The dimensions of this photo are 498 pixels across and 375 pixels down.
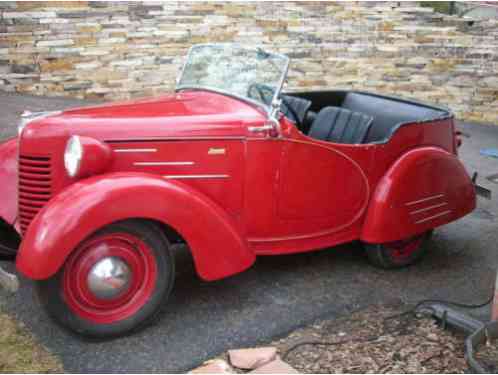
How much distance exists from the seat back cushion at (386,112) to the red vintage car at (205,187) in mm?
24

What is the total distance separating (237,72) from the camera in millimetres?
4020

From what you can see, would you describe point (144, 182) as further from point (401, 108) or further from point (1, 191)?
point (401, 108)

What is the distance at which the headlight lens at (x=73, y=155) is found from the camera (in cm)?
310

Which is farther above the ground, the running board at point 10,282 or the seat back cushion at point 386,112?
the seat back cushion at point 386,112

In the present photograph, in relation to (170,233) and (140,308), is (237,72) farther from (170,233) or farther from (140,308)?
(140,308)

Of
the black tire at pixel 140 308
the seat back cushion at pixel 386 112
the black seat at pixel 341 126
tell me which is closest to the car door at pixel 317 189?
the black seat at pixel 341 126

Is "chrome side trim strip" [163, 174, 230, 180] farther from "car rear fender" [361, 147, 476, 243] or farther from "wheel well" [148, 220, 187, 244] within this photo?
"car rear fender" [361, 147, 476, 243]

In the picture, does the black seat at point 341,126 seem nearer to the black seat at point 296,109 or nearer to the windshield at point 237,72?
the black seat at point 296,109

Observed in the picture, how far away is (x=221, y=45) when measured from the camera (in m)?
4.18

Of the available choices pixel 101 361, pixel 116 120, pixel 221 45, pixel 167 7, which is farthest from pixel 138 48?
pixel 101 361

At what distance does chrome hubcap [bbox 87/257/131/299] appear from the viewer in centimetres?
316

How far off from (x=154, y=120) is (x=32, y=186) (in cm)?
75

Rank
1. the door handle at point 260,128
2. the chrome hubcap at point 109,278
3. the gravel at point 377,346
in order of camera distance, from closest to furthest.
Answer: the gravel at point 377,346 < the chrome hubcap at point 109,278 < the door handle at point 260,128

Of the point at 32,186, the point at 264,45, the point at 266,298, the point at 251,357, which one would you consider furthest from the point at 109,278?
the point at 264,45
